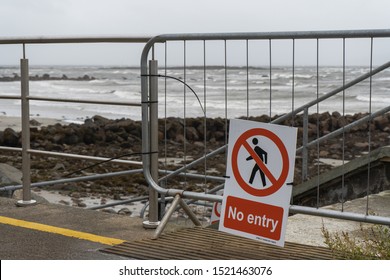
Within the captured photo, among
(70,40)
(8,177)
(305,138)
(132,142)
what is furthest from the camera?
(132,142)

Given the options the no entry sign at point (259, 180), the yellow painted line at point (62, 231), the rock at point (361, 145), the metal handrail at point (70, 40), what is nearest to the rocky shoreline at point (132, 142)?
the rock at point (361, 145)

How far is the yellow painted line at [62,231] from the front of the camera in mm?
5191

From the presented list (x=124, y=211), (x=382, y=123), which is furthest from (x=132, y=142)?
(x=124, y=211)

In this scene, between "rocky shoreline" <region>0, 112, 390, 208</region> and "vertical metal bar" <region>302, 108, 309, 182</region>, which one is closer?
"vertical metal bar" <region>302, 108, 309, 182</region>

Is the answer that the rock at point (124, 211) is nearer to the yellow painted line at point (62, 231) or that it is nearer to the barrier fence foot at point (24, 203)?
the barrier fence foot at point (24, 203)

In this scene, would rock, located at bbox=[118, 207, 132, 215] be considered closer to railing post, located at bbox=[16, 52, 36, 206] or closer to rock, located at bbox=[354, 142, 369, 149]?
railing post, located at bbox=[16, 52, 36, 206]

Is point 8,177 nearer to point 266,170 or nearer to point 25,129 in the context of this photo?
point 25,129

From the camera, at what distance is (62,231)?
5.44 m

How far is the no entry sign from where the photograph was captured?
186 inches

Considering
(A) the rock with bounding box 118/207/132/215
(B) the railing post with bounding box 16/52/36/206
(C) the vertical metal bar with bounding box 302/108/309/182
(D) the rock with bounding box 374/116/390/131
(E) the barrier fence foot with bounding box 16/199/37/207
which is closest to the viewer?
(B) the railing post with bounding box 16/52/36/206

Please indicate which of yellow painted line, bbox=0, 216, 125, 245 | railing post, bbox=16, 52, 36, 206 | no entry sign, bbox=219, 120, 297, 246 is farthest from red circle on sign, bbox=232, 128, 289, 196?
railing post, bbox=16, 52, 36, 206

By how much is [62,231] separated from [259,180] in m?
1.59

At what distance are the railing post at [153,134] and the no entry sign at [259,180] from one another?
0.69m
